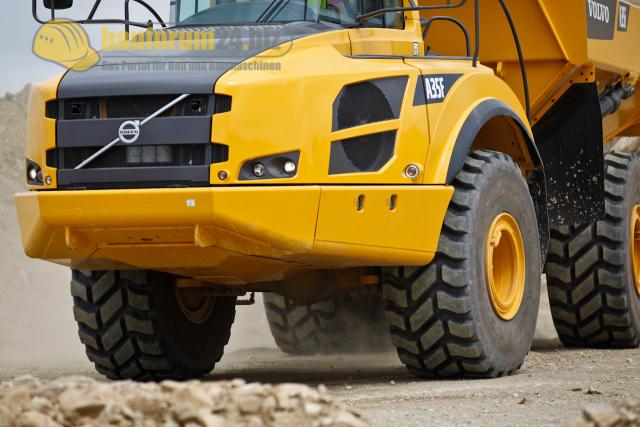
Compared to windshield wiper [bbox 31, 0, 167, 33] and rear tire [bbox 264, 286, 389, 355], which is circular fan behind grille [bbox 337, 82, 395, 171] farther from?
rear tire [bbox 264, 286, 389, 355]

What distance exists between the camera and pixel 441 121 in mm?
7484

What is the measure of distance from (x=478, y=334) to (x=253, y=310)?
790 cm

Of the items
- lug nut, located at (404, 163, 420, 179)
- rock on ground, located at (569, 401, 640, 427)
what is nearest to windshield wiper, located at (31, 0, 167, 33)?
lug nut, located at (404, 163, 420, 179)

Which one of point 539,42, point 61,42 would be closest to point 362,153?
point 61,42

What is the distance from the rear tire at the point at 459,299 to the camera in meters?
7.55

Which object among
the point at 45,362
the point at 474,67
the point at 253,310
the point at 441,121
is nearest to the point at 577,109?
the point at 474,67

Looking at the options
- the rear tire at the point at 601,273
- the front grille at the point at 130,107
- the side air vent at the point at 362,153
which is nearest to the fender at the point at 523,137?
the side air vent at the point at 362,153

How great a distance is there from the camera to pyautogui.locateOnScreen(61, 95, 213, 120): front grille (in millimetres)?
6875

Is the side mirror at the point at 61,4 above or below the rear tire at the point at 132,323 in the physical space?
above

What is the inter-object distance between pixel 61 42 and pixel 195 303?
2016 millimetres

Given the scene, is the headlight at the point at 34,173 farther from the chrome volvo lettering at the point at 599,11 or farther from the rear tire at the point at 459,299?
the chrome volvo lettering at the point at 599,11

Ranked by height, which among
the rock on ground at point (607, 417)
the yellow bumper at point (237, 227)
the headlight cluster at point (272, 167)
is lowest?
the rock on ground at point (607, 417)

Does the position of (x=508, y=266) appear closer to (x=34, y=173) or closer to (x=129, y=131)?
(x=129, y=131)

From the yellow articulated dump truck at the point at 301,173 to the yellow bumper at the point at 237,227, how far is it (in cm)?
1
